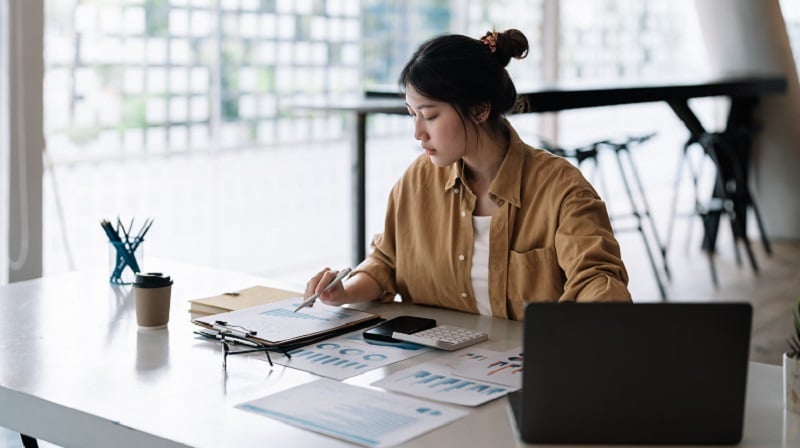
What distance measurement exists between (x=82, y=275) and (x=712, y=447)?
1662 millimetres

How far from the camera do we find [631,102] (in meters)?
5.12

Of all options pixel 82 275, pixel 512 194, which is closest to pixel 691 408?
pixel 512 194

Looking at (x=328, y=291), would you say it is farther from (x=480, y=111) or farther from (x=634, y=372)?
(x=634, y=372)

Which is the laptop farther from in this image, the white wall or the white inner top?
the white wall

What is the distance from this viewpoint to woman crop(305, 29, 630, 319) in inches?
86.0

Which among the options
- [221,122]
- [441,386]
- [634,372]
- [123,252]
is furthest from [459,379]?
[221,122]

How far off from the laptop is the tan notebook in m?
0.94

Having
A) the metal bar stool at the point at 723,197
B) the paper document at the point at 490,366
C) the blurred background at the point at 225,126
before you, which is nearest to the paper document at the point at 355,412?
the paper document at the point at 490,366

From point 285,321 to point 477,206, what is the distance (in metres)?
0.55

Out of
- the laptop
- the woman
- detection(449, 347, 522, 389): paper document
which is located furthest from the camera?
the woman

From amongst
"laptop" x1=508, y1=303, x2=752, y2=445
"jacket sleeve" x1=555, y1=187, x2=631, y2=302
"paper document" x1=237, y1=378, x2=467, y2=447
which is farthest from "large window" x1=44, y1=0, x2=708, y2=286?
"laptop" x1=508, y1=303, x2=752, y2=445

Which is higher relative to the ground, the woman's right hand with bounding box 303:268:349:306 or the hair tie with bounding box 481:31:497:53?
the hair tie with bounding box 481:31:497:53

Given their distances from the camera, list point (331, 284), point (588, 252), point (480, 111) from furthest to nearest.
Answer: point (480, 111) < point (331, 284) < point (588, 252)

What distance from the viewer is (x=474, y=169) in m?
2.33
